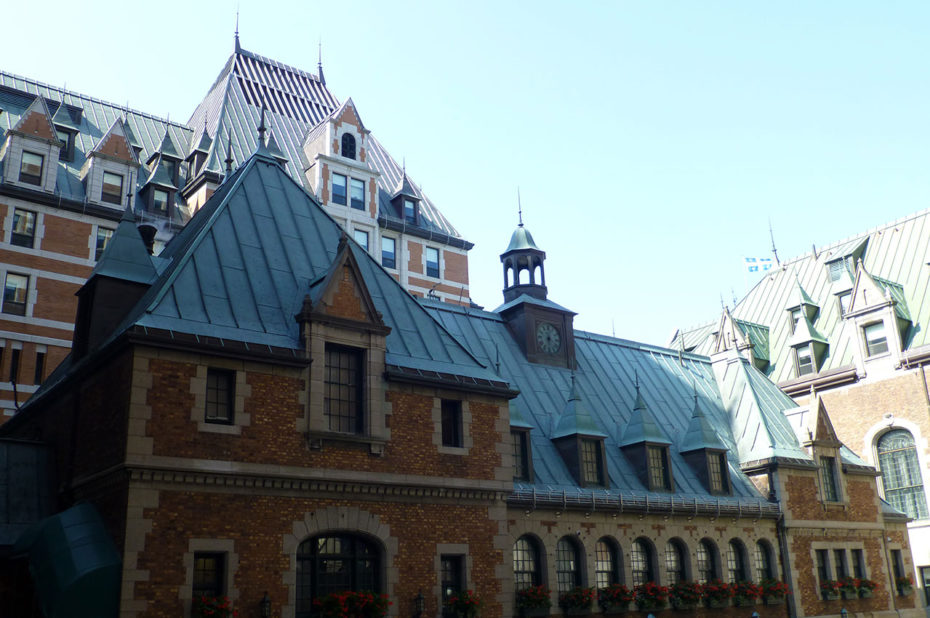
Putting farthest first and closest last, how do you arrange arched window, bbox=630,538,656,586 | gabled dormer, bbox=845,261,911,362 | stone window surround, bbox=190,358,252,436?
1. gabled dormer, bbox=845,261,911,362
2. arched window, bbox=630,538,656,586
3. stone window surround, bbox=190,358,252,436

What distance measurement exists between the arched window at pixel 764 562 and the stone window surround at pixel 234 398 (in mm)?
19616

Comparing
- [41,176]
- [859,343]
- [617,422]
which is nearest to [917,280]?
[859,343]

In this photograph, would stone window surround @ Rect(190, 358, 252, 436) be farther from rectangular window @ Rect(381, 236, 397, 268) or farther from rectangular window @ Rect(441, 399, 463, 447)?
rectangular window @ Rect(381, 236, 397, 268)

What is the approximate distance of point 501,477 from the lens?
22.9 meters

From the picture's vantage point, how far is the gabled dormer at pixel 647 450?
29.5 m

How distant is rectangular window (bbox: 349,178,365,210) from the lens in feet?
169

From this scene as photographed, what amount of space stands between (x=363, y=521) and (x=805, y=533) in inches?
747

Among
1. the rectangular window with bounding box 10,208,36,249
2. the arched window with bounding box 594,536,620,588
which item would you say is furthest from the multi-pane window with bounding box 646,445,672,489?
the rectangular window with bounding box 10,208,36,249

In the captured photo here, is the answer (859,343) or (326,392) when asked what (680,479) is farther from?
(859,343)

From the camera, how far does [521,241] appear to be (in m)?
36.8

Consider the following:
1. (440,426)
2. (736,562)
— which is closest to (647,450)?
(736,562)

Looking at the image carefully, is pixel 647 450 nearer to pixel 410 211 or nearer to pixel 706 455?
pixel 706 455

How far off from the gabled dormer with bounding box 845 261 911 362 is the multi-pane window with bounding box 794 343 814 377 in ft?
9.25

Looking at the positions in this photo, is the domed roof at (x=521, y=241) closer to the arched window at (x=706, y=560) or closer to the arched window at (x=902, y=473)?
the arched window at (x=706, y=560)
